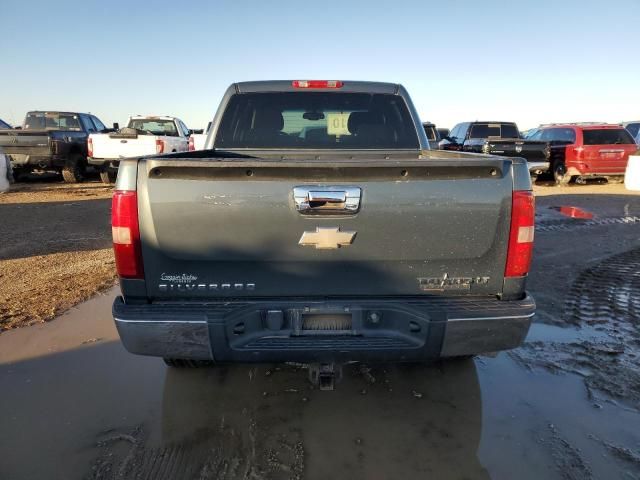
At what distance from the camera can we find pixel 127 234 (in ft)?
7.53

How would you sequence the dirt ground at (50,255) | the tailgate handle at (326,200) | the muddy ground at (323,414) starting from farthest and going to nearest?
the dirt ground at (50,255) < the muddy ground at (323,414) < the tailgate handle at (326,200)

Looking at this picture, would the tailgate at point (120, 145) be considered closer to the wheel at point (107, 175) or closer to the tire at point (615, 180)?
the wheel at point (107, 175)

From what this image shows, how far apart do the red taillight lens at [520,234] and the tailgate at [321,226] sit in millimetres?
44

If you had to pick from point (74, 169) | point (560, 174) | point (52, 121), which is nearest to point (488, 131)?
point (560, 174)

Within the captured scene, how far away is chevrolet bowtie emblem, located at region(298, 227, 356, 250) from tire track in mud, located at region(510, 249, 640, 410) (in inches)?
78.1

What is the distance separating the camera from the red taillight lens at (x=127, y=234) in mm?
2275

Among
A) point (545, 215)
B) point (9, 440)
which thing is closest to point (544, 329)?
point (9, 440)

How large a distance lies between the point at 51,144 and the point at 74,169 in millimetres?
1442

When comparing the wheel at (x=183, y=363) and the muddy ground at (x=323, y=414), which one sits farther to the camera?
the wheel at (x=183, y=363)

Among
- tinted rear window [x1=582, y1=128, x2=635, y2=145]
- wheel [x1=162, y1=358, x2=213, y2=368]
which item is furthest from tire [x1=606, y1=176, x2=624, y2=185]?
wheel [x1=162, y1=358, x2=213, y2=368]

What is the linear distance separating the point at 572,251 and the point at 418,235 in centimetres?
518

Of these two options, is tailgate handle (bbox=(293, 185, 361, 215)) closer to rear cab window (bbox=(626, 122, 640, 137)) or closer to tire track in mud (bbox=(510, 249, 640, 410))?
tire track in mud (bbox=(510, 249, 640, 410))

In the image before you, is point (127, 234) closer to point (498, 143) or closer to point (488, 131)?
point (498, 143)

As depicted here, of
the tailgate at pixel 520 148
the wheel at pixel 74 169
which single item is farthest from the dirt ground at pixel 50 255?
the tailgate at pixel 520 148
